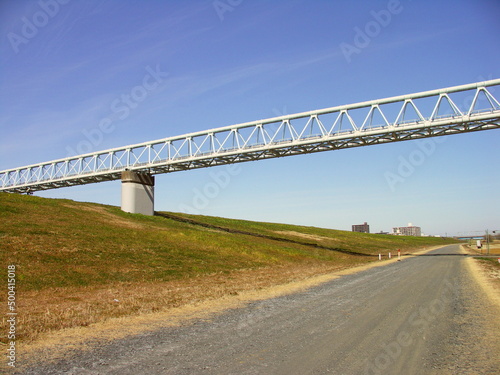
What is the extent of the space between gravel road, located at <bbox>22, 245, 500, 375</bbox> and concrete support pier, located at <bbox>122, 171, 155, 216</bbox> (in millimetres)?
44446

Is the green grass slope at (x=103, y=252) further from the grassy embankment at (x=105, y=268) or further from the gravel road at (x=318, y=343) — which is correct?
the gravel road at (x=318, y=343)

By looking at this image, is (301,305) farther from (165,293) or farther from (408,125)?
(408,125)

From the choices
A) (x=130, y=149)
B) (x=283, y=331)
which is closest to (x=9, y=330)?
(x=283, y=331)

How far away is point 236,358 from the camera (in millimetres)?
7160

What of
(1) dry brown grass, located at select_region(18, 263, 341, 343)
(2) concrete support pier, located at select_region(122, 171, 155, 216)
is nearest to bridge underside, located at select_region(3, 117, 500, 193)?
(2) concrete support pier, located at select_region(122, 171, 155, 216)

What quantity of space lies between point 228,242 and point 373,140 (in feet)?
69.0

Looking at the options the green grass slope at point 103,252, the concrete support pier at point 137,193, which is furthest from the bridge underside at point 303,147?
the green grass slope at point 103,252

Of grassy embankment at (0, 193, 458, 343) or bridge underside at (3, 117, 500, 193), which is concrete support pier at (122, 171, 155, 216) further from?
grassy embankment at (0, 193, 458, 343)

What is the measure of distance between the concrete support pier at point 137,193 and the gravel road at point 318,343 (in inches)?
1750
